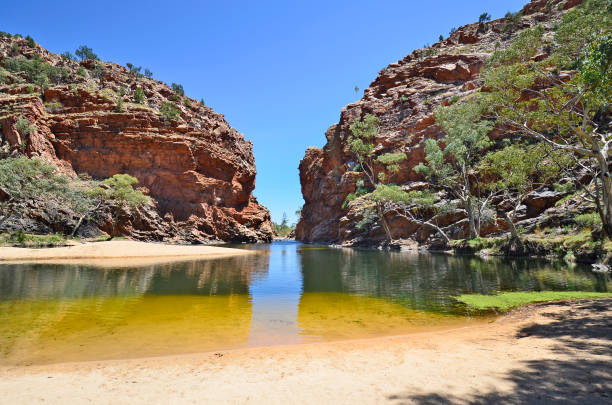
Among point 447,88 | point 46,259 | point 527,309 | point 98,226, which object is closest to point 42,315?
point 527,309

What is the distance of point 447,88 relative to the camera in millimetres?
64688

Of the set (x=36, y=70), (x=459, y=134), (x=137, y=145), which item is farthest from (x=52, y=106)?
(x=459, y=134)

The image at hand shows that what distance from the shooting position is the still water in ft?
23.6

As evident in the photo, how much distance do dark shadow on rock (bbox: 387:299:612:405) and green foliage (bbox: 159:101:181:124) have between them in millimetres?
72178

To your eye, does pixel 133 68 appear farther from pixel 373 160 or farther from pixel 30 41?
pixel 373 160

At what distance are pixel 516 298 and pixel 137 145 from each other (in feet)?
220

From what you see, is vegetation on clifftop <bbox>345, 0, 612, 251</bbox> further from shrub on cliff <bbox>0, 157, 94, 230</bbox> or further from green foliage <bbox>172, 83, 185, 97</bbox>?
green foliage <bbox>172, 83, 185, 97</bbox>

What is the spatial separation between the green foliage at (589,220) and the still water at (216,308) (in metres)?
7.57

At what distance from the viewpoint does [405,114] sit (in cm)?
6588

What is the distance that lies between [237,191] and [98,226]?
32919 millimetres

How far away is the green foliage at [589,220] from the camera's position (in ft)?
73.4

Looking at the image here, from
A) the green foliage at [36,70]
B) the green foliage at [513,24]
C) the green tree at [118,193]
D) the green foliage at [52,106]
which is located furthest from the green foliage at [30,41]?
the green foliage at [513,24]

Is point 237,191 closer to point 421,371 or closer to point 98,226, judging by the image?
point 98,226

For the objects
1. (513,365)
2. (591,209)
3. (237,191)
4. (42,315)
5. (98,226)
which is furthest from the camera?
(237,191)
